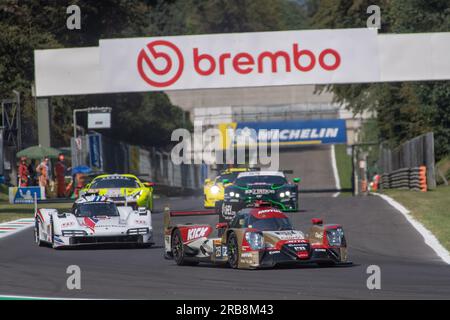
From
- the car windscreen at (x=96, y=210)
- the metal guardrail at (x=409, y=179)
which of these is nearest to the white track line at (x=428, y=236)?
the car windscreen at (x=96, y=210)

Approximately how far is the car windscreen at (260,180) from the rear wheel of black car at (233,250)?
468 inches

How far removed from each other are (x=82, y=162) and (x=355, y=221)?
75.6 feet

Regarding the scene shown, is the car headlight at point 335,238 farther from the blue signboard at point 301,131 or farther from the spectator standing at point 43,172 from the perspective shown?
the blue signboard at point 301,131

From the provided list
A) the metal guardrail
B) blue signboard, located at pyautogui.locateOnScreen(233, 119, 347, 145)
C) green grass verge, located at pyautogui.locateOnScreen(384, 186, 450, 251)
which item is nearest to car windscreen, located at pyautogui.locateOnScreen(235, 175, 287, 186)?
green grass verge, located at pyautogui.locateOnScreen(384, 186, 450, 251)

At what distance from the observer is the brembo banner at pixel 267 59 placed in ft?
113

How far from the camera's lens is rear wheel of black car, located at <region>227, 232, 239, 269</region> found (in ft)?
52.2

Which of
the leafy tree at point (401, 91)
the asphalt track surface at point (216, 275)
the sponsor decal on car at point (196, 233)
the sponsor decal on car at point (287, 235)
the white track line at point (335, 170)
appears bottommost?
the white track line at point (335, 170)

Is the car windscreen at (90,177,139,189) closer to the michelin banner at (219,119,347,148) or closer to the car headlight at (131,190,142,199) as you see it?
the car headlight at (131,190,142,199)

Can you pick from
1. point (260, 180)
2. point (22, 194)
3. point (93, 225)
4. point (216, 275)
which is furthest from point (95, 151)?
point (216, 275)

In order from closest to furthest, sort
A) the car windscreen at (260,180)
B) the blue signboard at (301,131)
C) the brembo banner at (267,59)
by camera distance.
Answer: the car windscreen at (260,180)
the brembo banner at (267,59)
the blue signboard at (301,131)

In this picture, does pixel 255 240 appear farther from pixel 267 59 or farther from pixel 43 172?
pixel 43 172

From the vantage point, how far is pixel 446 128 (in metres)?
47.3

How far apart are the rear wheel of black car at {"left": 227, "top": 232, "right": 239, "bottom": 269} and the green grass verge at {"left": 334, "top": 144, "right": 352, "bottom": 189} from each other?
155ft

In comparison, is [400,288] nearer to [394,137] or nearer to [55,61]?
[55,61]
